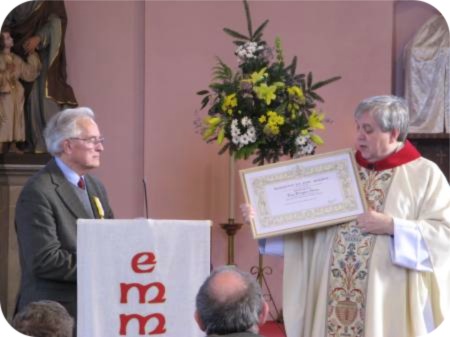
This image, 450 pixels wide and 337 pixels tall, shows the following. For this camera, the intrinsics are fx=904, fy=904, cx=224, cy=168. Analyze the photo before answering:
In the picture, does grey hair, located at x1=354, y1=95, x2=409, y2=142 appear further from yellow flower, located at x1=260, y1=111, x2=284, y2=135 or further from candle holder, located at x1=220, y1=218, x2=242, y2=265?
candle holder, located at x1=220, y1=218, x2=242, y2=265

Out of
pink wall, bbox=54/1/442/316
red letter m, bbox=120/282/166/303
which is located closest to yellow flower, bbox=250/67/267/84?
red letter m, bbox=120/282/166/303

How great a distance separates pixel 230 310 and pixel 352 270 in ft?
5.06

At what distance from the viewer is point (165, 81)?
6.64 meters

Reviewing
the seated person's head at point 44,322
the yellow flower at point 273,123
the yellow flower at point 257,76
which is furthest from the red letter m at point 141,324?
the yellow flower at point 257,76

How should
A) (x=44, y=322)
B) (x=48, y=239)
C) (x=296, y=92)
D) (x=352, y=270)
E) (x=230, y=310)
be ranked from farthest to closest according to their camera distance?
(x=296, y=92) < (x=352, y=270) < (x=48, y=239) < (x=44, y=322) < (x=230, y=310)

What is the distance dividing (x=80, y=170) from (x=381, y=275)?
1.28m

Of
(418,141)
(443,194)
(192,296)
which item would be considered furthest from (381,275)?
(418,141)

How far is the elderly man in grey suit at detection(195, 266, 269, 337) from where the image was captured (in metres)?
2.29

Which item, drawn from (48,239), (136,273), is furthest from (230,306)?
(48,239)

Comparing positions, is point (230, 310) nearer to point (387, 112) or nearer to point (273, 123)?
point (387, 112)

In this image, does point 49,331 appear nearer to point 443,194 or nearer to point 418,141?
point 443,194

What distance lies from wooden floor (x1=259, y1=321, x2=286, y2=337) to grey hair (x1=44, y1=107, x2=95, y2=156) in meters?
2.81

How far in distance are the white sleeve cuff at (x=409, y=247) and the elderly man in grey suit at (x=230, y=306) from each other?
49.7 inches

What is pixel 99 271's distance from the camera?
10.3 feet
